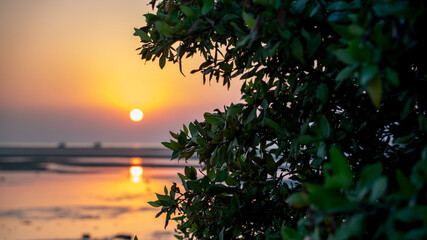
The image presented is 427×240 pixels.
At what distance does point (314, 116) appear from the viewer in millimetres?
2752

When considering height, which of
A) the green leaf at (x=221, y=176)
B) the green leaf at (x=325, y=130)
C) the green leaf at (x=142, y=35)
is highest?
the green leaf at (x=142, y=35)

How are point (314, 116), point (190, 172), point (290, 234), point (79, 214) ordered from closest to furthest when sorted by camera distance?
point (290, 234) → point (314, 116) → point (190, 172) → point (79, 214)

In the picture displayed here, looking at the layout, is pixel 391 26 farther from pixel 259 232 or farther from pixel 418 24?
pixel 259 232

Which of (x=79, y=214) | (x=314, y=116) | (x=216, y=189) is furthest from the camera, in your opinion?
(x=79, y=214)

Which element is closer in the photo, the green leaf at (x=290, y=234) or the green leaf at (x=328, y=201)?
the green leaf at (x=328, y=201)

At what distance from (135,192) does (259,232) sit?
747 inches

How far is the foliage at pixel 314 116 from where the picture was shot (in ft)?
5.41

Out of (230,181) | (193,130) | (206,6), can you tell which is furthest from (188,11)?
(230,181)

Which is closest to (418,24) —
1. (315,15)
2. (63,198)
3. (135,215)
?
(315,15)

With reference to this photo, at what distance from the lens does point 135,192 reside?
21672 mm

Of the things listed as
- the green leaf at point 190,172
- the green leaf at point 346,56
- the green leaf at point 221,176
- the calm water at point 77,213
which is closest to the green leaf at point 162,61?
the green leaf at point 190,172

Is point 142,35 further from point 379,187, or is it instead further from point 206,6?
point 379,187

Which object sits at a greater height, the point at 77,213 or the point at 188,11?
the point at 188,11

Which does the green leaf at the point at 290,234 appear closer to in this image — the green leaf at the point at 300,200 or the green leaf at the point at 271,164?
the green leaf at the point at 300,200
